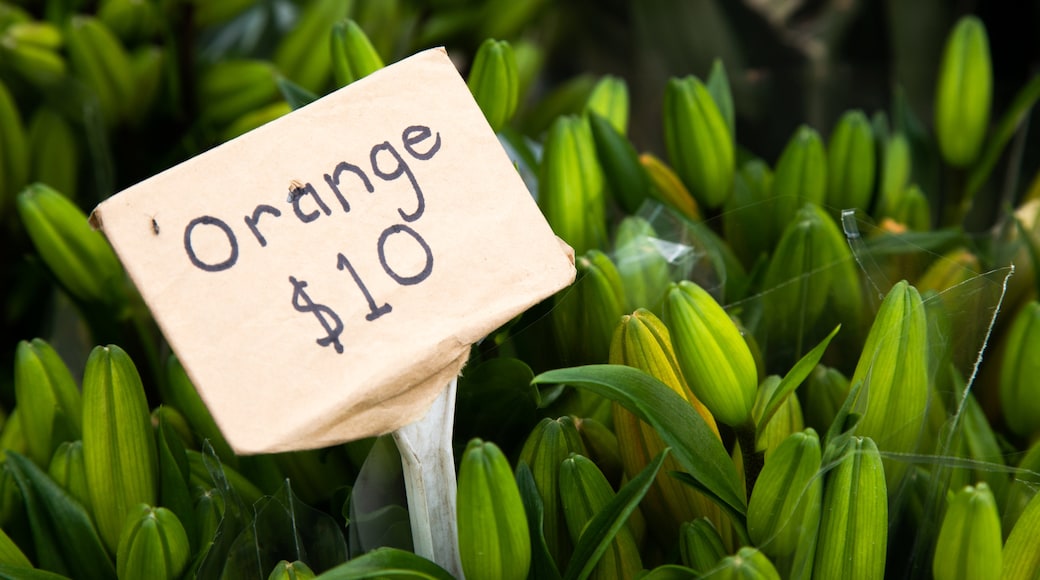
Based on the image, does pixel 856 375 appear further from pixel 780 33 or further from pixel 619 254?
pixel 780 33

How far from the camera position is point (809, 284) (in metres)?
0.44

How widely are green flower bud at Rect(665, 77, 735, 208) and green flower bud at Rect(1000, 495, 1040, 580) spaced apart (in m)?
0.23

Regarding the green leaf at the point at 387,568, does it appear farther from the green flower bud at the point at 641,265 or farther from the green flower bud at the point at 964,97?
the green flower bud at the point at 964,97

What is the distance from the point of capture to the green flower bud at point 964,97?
589 millimetres

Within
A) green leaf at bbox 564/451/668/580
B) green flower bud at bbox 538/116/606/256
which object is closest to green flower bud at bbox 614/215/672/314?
green flower bud at bbox 538/116/606/256

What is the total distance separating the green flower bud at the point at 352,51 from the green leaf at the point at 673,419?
19 centimetres

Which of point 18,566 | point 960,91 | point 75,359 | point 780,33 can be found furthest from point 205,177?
point 780,33

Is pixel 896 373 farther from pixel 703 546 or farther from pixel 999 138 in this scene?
pixel 999 138

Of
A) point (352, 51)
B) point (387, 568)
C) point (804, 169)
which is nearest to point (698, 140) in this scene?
point (804, 169)

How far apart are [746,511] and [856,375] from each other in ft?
0.22

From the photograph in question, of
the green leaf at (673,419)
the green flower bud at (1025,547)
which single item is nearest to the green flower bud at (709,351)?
the green leaf at (673,419)

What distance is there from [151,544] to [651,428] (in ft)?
0.60

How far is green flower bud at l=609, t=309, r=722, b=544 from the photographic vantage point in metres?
0.37

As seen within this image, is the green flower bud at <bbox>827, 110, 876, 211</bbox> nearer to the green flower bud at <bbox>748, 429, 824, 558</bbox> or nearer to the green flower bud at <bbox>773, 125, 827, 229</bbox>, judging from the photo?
the green flower bud at <bbox>773, 125, 827, 229</bbox>
